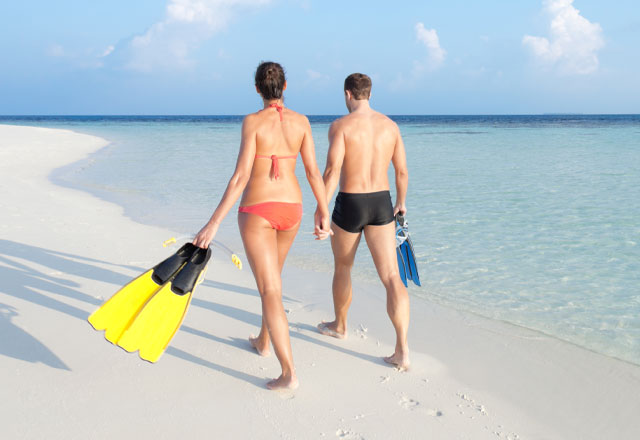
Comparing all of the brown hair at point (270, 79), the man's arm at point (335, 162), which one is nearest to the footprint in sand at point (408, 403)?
the man's arm at point (335, 162)

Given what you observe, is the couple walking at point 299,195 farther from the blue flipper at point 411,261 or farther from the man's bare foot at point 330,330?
the blue flipper at point 411,261

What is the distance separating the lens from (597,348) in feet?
12.9

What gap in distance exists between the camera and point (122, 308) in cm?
311

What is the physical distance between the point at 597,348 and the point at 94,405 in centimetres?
348

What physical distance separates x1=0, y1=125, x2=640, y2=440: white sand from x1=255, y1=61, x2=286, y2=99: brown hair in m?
1.76

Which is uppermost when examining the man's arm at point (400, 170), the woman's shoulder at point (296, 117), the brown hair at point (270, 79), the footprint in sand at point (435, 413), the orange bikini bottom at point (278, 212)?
the brown hair at point (270, 79)

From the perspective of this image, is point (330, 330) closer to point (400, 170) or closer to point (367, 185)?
point (367, 185)

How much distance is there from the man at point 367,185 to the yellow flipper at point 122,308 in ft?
4.21

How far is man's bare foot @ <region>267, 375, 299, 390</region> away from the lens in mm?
3111

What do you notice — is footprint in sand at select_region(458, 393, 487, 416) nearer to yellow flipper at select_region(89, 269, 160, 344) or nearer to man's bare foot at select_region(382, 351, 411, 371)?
man's bare foot at select_region(382, 351, 411, 371)

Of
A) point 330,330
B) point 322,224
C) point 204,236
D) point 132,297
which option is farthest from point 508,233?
point 132,297

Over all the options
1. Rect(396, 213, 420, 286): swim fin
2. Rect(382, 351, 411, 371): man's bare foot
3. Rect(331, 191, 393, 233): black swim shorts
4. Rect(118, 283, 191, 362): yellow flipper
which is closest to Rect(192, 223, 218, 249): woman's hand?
Rect(118, 283, 191, 362): yellow flipper

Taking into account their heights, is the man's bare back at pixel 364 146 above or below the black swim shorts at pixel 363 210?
above

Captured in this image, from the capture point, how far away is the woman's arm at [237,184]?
293 cm
